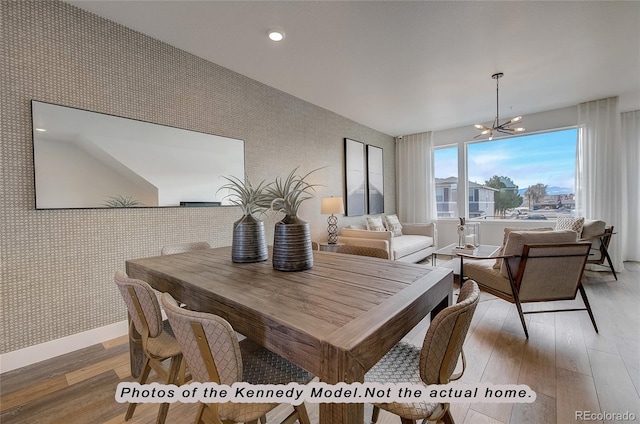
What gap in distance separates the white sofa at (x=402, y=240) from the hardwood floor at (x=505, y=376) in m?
1.48

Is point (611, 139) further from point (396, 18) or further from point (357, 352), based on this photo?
point (357, 352)

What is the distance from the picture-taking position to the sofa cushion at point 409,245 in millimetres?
4047

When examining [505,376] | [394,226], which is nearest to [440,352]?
[505,376]

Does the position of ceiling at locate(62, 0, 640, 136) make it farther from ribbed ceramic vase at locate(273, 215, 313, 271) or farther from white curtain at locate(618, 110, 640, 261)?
ribbed ceramic vase at locate(273, 215, 313, 271)

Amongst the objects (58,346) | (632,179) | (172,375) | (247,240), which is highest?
(632,179)

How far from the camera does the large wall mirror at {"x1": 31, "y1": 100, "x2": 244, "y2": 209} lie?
1.93 metres

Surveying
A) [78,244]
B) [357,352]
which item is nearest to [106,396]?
[78,244]

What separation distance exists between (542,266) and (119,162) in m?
3.61

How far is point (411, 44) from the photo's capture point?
2537 mm

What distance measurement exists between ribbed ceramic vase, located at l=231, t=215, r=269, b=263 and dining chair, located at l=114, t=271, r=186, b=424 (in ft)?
1.65

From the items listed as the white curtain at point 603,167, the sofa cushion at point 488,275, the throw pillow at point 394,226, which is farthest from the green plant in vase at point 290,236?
the white curtain at point 603,167

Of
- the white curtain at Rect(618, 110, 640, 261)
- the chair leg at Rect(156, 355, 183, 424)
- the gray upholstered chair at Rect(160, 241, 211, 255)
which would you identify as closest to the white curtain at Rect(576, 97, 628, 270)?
the white curtain at Rect(618, 110, 640, 261)

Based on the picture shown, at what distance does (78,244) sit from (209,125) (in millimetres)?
1568

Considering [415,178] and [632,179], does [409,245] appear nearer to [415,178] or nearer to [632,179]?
[415,178]
